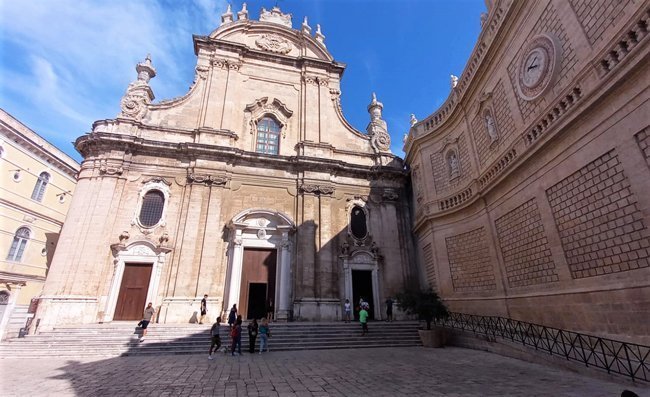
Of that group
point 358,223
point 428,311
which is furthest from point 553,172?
point 358,223

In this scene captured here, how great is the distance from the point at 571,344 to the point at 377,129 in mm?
17242

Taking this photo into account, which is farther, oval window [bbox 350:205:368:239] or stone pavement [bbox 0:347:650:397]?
oval window [bbox 350:205:368:239]

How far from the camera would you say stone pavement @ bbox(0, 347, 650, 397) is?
5707mm

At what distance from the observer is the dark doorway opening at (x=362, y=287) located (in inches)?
681

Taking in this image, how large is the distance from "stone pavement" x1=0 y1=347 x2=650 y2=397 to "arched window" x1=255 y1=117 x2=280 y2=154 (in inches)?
507

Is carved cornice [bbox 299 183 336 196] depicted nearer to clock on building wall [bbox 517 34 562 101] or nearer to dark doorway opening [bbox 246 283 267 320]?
dark doorway opening [bbox 246 283 267 320]

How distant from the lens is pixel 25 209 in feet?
73.2

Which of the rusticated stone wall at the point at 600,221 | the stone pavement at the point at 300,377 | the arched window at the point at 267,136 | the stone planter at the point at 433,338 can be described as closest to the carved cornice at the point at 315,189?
the arched window at the point at 267,136

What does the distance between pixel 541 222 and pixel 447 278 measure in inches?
233

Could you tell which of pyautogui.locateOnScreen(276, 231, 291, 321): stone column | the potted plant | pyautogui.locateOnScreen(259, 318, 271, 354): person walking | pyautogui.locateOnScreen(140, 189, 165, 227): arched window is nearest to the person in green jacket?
the potted plant

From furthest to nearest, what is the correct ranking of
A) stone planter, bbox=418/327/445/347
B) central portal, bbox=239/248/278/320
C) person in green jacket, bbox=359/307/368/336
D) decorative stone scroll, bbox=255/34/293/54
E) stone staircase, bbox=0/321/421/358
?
decorative stone scroll, bbox=255/34/293/54, central portal, bbox=239/248/278/320, person in green jacket, bbox=359/307/368/336, stone planter, bbox=418/327/445/347, stone staircase, bbox=0/321/421/358

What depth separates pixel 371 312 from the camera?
1723 cm

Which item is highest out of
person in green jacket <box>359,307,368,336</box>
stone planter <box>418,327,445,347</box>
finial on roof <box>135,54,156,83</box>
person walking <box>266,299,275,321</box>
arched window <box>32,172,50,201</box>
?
finial on roof <box>135,54,156,83</box>

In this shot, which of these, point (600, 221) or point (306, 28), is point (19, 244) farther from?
point (600, 221)
